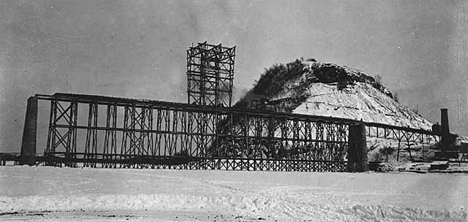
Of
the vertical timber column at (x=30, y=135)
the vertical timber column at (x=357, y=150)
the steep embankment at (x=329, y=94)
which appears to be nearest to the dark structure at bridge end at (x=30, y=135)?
the vertical timber column at (x=30, y=135)

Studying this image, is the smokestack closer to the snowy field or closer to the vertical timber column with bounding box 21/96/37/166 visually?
the snowy field

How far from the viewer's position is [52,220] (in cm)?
1373

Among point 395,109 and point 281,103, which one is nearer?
point 281,103

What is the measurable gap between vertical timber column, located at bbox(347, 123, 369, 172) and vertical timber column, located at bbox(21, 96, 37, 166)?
3359 cm

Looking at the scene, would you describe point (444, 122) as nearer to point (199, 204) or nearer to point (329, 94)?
point (329, 94)

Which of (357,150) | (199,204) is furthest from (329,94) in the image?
(199,204)

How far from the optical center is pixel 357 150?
5578 centimetres

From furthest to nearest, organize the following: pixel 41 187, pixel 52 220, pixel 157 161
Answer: pixel 157 161 → pixel 41 187 → pixel 52 220

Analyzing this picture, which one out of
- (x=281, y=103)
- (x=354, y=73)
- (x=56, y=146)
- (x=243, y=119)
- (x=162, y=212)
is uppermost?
(x=354, y=73)

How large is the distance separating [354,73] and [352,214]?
108 m

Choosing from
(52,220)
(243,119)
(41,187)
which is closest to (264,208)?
(52,220)

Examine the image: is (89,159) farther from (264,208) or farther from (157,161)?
(264,208)

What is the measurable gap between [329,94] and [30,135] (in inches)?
3214

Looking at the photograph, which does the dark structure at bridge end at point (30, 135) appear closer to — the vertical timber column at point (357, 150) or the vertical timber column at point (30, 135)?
the vertical timber column at point (30, 135)
